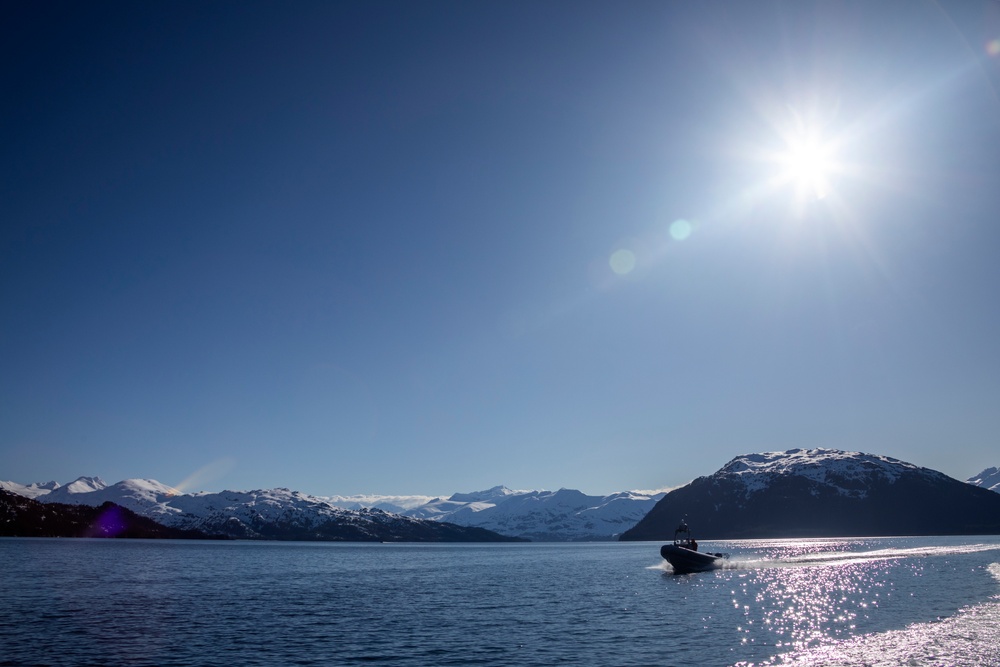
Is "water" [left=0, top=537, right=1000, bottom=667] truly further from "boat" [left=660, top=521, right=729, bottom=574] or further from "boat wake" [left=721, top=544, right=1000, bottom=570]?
"boat wake" [left=721, top=544, right=1000, bottom=570]

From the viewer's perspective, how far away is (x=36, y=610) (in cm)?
5606

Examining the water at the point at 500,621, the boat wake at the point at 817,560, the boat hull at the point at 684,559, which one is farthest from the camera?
the boat wake at the point at 817,560

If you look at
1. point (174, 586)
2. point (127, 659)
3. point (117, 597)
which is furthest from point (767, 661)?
point (174, 586)

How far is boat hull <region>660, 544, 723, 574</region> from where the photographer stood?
10825 cm

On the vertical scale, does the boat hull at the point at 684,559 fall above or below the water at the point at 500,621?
above

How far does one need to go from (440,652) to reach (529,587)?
47388 mm

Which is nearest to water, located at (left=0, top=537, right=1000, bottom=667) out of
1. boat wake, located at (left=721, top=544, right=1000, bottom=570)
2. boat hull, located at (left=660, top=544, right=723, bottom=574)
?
boat hull, located at (left=660, top=544, right=723, bottom=574)

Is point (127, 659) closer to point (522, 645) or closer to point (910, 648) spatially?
point (522, 645)

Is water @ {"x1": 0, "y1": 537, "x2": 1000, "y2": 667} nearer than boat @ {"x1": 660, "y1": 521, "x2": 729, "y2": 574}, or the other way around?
water @ {"x1": 0, "y1": 537, "x2": 1000, "y2": 667}

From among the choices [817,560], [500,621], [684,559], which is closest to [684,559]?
[684,559]

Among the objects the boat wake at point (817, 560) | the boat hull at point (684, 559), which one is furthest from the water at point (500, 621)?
the boat wake at point (817, 560)

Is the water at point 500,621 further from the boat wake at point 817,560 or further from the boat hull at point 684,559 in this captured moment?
the boat wake at point 817,560

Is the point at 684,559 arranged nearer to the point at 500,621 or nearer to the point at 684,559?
the point at 684,559

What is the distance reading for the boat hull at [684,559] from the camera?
10825 cm
